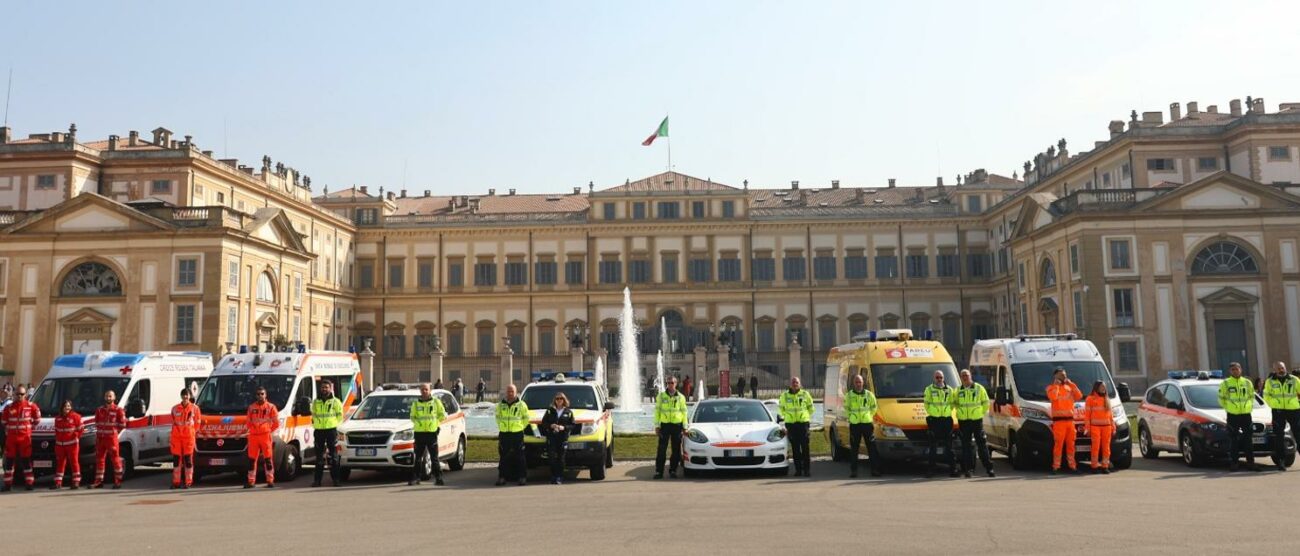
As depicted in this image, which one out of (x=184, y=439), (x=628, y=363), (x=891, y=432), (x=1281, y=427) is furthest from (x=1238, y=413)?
(x=628, y=363)

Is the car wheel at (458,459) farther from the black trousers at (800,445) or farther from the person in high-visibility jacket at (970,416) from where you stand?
Result: the person in high-visibility jacket at (970,416)

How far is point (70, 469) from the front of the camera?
14.7 metres

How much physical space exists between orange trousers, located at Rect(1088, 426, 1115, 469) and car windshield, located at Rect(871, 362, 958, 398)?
6.87 ft

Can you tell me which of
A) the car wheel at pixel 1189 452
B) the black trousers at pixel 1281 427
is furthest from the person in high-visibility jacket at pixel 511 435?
the black trousers at pixel 1281 427

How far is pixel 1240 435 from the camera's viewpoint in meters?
14.0

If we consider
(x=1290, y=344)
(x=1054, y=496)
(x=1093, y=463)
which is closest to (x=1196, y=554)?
(x=1054, y=496)

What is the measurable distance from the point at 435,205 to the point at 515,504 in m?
54.5

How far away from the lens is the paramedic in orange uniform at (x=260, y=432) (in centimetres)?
1348

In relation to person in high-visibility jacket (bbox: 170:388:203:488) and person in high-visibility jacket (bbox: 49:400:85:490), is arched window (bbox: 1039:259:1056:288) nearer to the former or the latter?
person in high-visibility jacket (bbox: 170:388:203:488)

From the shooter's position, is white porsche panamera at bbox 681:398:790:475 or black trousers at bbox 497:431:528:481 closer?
black trousers at bbox 497:431:528:481

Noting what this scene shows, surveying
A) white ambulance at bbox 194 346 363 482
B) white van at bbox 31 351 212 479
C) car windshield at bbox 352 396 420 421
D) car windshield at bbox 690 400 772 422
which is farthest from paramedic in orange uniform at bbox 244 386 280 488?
car windshield at bbox 690 400 772 422

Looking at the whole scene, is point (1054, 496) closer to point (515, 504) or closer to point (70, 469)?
point (515, 504)

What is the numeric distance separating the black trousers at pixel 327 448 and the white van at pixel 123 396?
298 centimetres

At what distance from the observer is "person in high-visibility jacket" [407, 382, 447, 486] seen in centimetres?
1348
